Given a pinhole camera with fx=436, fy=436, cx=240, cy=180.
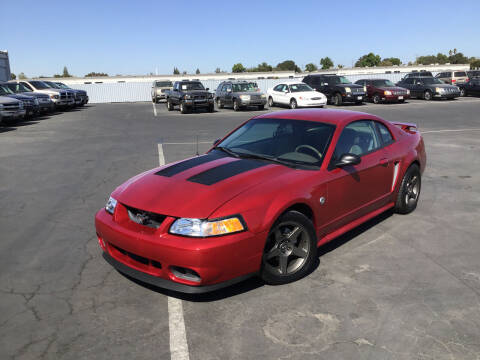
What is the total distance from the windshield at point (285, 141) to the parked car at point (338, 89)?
73.2ft

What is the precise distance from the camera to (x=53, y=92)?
26.2m

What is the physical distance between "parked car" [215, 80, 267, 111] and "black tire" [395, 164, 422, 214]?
60.6 feet

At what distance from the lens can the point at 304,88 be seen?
990 inches

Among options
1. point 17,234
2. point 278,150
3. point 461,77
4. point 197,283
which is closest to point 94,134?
point 17,234

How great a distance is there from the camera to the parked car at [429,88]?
2914 cm

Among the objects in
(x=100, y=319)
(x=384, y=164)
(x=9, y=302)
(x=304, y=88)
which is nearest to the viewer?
(x=100, y=319)

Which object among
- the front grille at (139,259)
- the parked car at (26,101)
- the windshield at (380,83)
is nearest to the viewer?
the front grille at (139,259)

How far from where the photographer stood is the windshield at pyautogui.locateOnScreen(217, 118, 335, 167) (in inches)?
179

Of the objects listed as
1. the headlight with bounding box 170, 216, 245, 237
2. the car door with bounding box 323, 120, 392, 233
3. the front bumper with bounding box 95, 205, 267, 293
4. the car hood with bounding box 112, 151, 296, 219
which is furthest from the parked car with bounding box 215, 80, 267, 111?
the headlight with bounding box 170, 216, 245, 237

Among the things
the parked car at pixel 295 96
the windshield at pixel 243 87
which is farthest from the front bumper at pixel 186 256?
the windshield at pixel 243 87

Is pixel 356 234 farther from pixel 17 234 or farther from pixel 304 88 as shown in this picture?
pixel 304 88

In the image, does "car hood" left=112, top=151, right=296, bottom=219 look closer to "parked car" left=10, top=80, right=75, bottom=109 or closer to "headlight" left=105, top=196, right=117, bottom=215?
"headlight" left=105, top=196, right=117, bottom=215

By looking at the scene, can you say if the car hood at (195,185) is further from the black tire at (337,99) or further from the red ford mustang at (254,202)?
the black tire at (337,99)

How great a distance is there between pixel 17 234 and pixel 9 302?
180 cm
